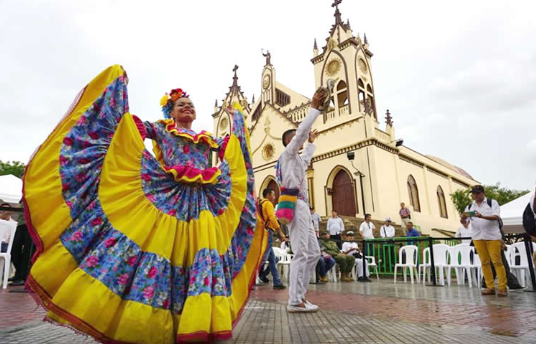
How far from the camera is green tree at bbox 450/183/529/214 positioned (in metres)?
24.6

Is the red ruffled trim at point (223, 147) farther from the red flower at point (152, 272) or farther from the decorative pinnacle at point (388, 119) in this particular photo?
the decorative pinnacle at point (388, 119)

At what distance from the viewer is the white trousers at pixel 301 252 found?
12.9 ft

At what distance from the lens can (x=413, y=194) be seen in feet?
70.3

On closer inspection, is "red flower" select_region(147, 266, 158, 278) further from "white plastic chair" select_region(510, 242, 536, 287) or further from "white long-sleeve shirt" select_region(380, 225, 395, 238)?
"white long-sleeve shirt" select_region(380, 225, 395, 238)

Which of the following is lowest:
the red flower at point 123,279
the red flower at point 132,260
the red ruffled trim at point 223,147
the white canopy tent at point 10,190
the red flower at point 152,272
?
the red flower at point 123,279

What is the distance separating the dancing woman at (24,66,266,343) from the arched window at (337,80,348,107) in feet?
61.4

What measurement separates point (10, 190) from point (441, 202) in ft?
79.9

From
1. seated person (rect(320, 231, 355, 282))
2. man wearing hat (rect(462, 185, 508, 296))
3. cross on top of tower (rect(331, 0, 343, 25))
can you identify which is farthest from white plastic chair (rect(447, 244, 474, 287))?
cross on top of tower (rect(331, 0, 343, 25))

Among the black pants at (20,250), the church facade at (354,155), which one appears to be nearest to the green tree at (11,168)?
the church facade at (354,155)

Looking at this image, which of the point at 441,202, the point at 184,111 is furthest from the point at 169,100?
the point at 441,202

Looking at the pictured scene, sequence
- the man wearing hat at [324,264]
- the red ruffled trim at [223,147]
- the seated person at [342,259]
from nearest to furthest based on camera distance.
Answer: the red ruffled trim at [223,147] → the man wearing hat at [324,264] → the seated person at [342,259]

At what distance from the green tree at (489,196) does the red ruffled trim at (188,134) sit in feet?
82.5

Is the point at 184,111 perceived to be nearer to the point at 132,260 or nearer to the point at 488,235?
the point at 132,260

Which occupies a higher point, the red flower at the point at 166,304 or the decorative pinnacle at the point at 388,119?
the decorative pinnacle at the point at 388,119
